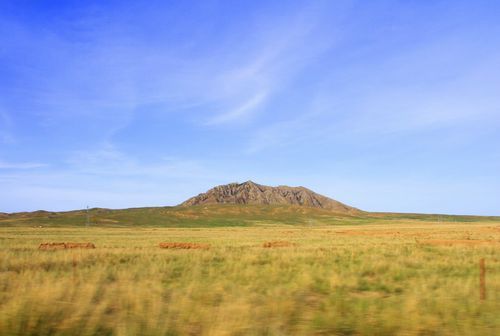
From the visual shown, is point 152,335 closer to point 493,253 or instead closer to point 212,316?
point 212,316

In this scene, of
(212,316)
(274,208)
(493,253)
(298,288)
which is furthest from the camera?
(274,208)

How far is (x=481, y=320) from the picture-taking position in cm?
837

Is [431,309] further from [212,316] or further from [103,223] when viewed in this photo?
[103,223]

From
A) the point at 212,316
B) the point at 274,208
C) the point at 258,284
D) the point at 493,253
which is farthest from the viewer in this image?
the point at 274,208

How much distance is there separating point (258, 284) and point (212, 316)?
6.31 metres

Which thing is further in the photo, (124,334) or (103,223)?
(103,223)

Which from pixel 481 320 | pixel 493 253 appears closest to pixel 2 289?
pixel 481 320

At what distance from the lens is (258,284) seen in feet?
46.1

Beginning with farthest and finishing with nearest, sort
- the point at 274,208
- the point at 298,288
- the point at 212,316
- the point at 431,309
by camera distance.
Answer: the point at 274,208
the point at 298,288
the point at 431,309
the point at 212,316

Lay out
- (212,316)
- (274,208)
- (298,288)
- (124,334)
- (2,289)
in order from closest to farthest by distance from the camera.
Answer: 1. (124,334)
2. (212,316)
3. (2,289)
4. (298,288)
5. (274,208)

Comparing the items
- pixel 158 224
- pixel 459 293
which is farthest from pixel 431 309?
pixel 158 224

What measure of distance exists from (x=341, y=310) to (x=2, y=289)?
8.26 m

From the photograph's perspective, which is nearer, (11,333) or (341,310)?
(11,333)

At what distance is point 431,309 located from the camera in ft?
30.4
